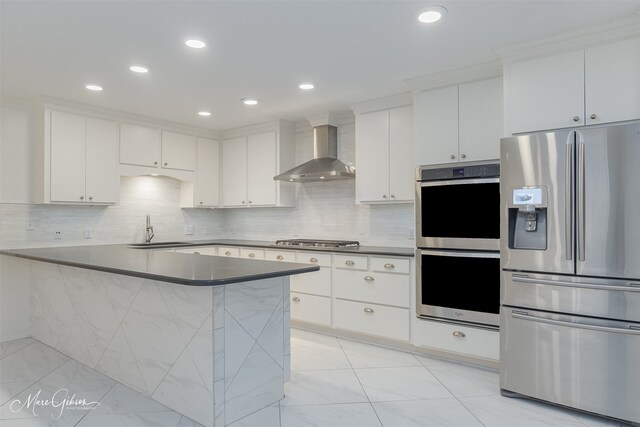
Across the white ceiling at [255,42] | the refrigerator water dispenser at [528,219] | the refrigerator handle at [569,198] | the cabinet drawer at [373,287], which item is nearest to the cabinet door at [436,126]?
the white ceiling at [255,42]

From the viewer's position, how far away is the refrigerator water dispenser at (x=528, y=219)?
2.58 meters

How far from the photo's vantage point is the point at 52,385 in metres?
2.88

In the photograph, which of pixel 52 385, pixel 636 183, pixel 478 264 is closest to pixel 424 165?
pixel 478 264

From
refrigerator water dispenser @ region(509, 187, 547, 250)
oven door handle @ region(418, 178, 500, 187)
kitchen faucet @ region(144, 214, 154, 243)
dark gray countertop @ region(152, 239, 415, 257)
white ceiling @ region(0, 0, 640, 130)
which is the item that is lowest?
dark gray countertop @ region(152, 239, 415, 257)

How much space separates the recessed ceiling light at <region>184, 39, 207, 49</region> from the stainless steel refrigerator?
216 cm

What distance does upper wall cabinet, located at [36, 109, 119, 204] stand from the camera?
401 cm

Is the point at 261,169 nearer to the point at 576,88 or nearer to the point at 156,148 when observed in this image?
the point at 156,148

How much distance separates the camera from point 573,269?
2.45 metres

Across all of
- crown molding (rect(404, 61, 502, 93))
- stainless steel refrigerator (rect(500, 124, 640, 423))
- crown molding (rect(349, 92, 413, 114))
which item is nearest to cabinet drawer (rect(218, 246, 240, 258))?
crown molding (rect(349, 92, 413, 114))

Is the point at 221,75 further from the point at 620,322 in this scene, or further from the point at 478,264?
the point at 620,322

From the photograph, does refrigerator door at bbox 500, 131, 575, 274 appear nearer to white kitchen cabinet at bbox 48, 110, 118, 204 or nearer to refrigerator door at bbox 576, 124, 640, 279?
refrigerator door at bbox 576, 124, 640, 279

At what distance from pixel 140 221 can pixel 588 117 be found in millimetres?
4718

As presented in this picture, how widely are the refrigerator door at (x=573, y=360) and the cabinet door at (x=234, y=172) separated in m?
3.62

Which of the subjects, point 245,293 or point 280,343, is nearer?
point 245,293
